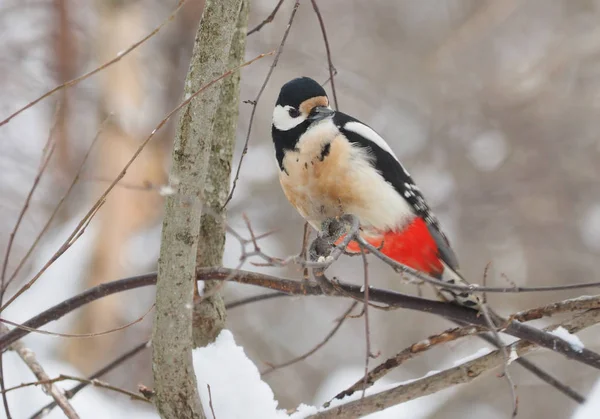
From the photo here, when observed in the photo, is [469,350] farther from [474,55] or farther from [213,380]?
[213,380]

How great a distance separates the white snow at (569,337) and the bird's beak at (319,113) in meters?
1.15

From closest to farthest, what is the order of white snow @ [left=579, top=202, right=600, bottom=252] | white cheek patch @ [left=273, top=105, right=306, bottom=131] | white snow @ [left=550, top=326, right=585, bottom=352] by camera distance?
white snow @ [left=550, top=326, right=585, bottom=352], white cheek patch @ [left=273, top=105, right=306, bottom=131], white snow @ [left=579, top=202, right=600, bottom=252]

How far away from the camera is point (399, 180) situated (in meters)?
2.93

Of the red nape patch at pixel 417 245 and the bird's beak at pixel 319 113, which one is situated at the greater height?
the bird's beak at pixel 319 113

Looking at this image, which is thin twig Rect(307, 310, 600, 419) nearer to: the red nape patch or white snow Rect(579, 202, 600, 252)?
the red nape patch

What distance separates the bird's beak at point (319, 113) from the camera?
2.67 meters

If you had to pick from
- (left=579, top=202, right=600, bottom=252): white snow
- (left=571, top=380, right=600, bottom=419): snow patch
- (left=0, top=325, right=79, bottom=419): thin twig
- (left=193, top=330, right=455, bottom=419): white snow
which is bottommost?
(left=571, top=380, right=600, bottom=419): snow patch

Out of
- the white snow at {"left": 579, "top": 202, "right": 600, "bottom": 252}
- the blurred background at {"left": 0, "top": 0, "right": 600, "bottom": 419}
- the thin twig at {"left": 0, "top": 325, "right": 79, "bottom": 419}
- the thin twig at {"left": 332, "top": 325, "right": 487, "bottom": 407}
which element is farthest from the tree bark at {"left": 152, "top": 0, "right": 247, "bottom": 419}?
the white snow at {"left": 579, "top": 202, "right": 600, "bottom": 252}

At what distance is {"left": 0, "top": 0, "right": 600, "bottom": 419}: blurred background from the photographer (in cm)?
694

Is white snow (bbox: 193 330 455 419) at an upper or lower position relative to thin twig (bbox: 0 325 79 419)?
lower

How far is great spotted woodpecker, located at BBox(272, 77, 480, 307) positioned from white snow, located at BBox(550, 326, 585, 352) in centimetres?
79

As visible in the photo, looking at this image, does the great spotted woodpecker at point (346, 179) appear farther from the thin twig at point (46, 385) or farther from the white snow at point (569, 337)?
the thin twig at point (46, 385)

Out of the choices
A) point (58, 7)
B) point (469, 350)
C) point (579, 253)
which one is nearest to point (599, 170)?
point (579, 253)

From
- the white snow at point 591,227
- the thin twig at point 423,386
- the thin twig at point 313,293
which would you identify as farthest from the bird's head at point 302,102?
the white snow at point 591,227
